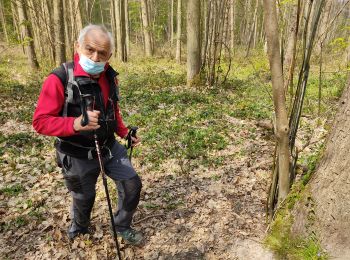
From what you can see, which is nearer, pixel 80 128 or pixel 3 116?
pixel 80 128

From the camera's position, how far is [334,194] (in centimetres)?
231

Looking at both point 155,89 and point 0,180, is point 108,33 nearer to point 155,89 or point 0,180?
point 0,180

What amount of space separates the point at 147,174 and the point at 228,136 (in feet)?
7.37

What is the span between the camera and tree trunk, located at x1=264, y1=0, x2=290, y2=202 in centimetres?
230

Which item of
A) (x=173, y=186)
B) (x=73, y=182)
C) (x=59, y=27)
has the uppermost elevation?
(x=59, y=27)

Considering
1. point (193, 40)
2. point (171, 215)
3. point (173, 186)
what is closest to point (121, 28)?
point (193, 40)

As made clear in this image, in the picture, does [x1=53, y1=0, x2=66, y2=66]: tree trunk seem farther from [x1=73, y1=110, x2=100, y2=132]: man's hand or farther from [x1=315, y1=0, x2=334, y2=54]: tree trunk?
[x1=73, y1=110, x2=100, y2=132]: man's hand

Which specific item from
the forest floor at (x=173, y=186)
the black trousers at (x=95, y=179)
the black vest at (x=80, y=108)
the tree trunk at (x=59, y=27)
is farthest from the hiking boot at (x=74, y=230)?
the tree trunk at (x=59, y=27)

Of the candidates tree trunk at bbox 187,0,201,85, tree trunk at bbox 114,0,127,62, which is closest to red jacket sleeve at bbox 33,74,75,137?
tree trunk at bbox 187,0,201,85

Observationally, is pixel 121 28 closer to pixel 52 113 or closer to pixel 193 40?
pixel 193 40

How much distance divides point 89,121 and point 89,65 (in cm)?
58

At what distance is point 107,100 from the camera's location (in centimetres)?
301

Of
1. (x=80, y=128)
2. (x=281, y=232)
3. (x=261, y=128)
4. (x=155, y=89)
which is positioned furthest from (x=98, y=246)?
(x=155, y=89)

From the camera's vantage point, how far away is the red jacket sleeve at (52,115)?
261 cm
